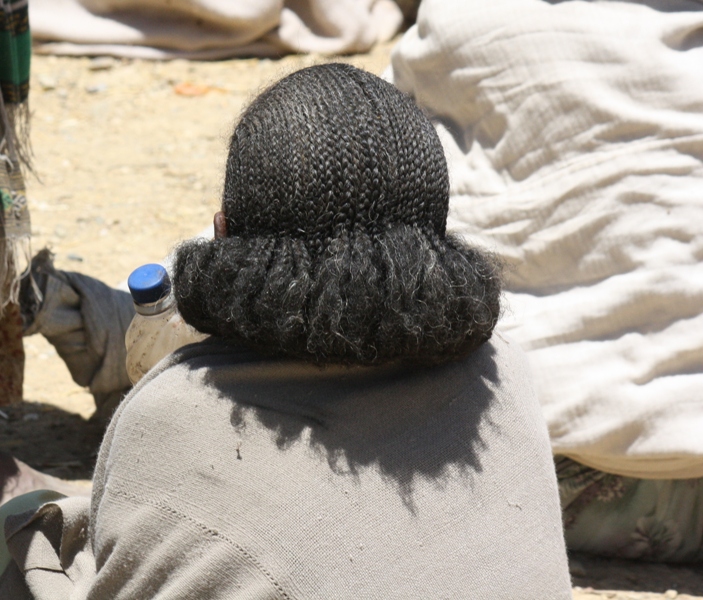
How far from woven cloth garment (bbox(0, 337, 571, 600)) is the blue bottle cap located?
1.18 ft

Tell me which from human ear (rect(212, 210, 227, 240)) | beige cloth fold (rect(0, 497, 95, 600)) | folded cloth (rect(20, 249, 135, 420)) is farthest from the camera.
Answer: folded cloth (rect(20, 249, 135, 420))

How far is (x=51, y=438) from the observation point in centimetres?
310

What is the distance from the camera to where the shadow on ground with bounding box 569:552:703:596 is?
2402mm

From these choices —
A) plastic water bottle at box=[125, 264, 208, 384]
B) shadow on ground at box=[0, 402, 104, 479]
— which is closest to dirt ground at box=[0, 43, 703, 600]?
shadow on ground at box=[0, 402, 104, 479]

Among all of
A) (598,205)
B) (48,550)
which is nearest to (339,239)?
(48,550)

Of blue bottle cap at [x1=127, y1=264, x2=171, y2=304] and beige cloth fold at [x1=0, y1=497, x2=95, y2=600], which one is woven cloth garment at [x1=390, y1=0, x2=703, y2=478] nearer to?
blue bottle cap at [x1=127, y1=264, x2=171, y2=304]

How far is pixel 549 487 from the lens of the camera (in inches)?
62.3

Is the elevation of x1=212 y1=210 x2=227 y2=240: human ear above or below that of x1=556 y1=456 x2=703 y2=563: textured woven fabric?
above

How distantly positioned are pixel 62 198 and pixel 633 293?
316 cm

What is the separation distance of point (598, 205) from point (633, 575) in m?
1.00

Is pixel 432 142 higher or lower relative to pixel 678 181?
higher

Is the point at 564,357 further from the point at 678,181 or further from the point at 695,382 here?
the point at 678,181

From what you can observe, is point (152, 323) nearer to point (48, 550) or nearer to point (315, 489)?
point (48, 550)

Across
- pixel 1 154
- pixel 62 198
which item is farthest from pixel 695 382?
pixel 62 198
